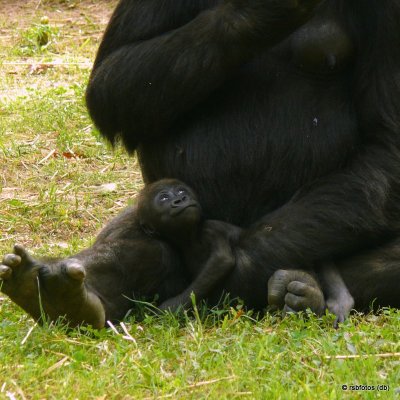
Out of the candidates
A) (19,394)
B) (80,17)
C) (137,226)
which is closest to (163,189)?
(137,226)

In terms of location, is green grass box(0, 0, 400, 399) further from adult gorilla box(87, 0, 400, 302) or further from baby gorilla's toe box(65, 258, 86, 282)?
adult gorilla box(87, 0, 400, 302)

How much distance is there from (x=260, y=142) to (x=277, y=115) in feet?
→ 0.39

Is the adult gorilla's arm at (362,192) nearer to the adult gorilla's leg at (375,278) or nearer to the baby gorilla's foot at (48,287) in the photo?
the adult gorilla's leg at (375,278)

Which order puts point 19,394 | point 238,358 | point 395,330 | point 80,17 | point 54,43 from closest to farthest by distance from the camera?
1. point 19,394
2. point 238,358
3. point 395,330
4. point 54,43
5. point 80,17

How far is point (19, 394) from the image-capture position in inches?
113

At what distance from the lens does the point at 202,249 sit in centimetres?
378

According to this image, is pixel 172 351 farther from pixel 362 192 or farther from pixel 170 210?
pixel 362 192

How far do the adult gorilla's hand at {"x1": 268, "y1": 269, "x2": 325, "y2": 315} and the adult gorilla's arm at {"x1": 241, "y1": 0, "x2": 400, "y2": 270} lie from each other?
111 millimetres

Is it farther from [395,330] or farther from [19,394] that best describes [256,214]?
[19,394]

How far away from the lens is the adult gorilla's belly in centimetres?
385

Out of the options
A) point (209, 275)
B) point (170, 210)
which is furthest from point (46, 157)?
point (209, 275)

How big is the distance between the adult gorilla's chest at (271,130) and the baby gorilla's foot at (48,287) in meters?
0.76

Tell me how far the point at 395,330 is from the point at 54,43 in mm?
5771

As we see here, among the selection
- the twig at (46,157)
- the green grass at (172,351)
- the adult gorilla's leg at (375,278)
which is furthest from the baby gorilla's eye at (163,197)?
the twig at (46,157)
